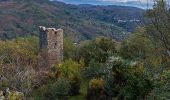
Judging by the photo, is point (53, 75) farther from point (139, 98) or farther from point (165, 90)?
point (165, 90)

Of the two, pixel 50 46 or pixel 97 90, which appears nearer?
pixel 97 90

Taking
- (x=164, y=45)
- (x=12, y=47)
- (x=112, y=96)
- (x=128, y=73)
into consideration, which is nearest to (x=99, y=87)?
(x=112, y=96)

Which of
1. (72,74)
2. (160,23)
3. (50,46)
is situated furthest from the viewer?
(50,46)

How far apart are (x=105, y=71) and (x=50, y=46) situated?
13029 millimetres

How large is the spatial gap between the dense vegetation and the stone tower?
1653mm

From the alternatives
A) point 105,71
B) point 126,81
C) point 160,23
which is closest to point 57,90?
point 105,71

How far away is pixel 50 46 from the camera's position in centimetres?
5056

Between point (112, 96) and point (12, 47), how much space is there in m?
19.0

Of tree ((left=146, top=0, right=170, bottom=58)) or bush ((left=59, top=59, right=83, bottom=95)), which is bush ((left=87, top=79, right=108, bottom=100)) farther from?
tree ((left=146, top=0, right=170, bottom=58))

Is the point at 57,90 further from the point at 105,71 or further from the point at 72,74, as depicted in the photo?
the point at 72,74

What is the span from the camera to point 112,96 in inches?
1416

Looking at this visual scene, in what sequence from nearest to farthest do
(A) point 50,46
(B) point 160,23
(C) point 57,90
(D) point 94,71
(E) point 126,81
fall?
(B) point 160,23, (E) point 126,81, (C) point 57,90, (D) point 94,71, (A) point 50,46

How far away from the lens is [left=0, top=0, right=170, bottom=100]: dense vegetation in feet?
86.0

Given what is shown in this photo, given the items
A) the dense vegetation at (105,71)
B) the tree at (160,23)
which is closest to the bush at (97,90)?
the dense vegetation at (105,71)
